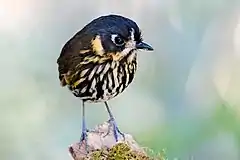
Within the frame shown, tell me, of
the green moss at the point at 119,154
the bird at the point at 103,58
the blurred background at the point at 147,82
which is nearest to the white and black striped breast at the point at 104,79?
the bird at the point at 103,58

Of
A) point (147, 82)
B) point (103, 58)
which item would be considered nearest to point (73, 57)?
point (103, 58)

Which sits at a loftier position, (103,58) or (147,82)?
(147,82)

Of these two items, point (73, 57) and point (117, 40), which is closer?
point (117, 40)

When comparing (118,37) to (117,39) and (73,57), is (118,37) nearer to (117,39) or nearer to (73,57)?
(117,39)

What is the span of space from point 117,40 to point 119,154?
274 millimetres

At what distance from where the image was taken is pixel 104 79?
151 cm

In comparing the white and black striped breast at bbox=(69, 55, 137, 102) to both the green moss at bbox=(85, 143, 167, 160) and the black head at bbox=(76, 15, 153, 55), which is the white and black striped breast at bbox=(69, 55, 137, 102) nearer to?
the black head at bbox=(76, 15, 153, 55)

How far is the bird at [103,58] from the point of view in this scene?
1457 millimetres

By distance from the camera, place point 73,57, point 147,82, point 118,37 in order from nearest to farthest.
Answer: point 118,37 → point 73,57 → point 147,82

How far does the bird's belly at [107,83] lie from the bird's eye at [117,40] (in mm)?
65

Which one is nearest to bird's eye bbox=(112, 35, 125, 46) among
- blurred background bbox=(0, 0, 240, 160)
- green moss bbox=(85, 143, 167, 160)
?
green moss bbox=(85, 143, 167, 160)

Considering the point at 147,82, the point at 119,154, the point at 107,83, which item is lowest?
the point at 119,154

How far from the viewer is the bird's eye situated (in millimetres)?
1447

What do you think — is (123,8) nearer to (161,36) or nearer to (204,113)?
(161,36)
